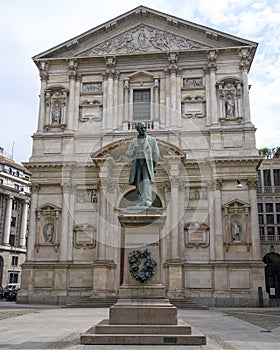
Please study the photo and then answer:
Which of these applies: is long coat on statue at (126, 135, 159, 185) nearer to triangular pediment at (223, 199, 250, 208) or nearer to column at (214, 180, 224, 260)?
column at (214, 180, 224, 260)

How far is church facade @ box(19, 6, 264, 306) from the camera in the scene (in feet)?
94.1

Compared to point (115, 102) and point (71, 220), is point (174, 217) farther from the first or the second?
point (115, 102)

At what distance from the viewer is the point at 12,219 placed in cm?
6438

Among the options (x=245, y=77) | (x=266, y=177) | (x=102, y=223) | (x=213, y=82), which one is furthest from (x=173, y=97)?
(x=266, y=177)

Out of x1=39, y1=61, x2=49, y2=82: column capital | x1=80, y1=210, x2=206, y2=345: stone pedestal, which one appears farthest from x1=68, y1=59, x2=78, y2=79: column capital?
x1=80, y1=210, x2=206, y2=345: stone pedestal

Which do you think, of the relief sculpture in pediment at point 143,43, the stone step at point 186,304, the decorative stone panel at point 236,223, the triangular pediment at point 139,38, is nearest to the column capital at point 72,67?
the triangular pediment at point 139,38

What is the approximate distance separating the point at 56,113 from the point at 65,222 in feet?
27.3

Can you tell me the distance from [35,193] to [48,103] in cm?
697

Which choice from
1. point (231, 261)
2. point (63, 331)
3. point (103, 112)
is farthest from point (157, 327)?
point (103, 112)

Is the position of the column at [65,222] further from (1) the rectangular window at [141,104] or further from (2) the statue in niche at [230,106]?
(2) the statue in niche at [230,106]

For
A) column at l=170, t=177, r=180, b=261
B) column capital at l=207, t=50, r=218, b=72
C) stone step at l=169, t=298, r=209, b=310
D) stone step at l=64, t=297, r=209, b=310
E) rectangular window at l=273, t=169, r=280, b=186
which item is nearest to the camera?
stone step at l=169, t=298, r=209, b=310

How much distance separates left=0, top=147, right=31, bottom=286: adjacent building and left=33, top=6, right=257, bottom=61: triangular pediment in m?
30.0

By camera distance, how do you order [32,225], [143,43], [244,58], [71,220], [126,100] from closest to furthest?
[71,220], [32,225], [244,58], [126,100], [143,43]

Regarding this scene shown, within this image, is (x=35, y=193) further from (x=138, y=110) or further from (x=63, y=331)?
(x=63, y=331)
